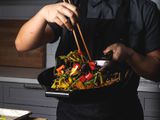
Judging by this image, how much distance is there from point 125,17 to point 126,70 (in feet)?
0.79

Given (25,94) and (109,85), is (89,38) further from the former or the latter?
(25,94)

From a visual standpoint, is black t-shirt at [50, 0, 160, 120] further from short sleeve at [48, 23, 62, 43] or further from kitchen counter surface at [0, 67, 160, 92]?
kitchen counter surface at [0, 67, 160, 92]

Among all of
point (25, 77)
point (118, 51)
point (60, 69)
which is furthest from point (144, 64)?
point (25, 77)

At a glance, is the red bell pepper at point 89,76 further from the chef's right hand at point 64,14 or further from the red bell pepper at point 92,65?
the chef's right hand at point 64,14

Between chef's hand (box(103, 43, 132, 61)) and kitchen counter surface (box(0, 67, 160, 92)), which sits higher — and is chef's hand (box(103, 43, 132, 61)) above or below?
above

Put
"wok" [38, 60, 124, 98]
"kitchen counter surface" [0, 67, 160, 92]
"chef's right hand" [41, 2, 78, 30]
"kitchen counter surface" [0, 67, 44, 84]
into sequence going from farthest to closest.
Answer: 1. "kitchen counter surface" [0, 67, 44, 84]
2. "kitchen counter surface" [0, 67, 160, 92]
3. "chef's right hand" [41, 2, 78, 30]
4. "wok" [38, 60, 124, 98]

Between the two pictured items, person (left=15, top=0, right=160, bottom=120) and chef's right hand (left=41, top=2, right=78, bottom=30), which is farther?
person (left=15, top=0, right=160, bottom=120)

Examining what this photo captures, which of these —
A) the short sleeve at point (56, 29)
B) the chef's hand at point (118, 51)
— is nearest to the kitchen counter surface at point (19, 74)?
the short sleeve at point (56, 29)

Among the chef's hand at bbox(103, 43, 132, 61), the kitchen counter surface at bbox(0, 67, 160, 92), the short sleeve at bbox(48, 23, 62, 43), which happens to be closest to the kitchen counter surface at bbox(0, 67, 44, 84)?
the kitchen counter surface at bbox(0, 67, 160, 92)

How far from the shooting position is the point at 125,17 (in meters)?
1.23

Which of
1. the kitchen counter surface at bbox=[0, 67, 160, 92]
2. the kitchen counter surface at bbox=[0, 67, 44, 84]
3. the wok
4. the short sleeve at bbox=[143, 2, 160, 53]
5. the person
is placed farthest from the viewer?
the kitchen counter surface at bbox=[0, 67, 44, 84]

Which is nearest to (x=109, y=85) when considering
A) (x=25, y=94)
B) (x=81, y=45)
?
(x=81, y=45)

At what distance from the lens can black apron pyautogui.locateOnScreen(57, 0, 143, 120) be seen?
1104 mm

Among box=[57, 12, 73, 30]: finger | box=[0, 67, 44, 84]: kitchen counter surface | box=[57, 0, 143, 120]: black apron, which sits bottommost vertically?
box=[0, 67, 44, 84]: kitchen counter surface
